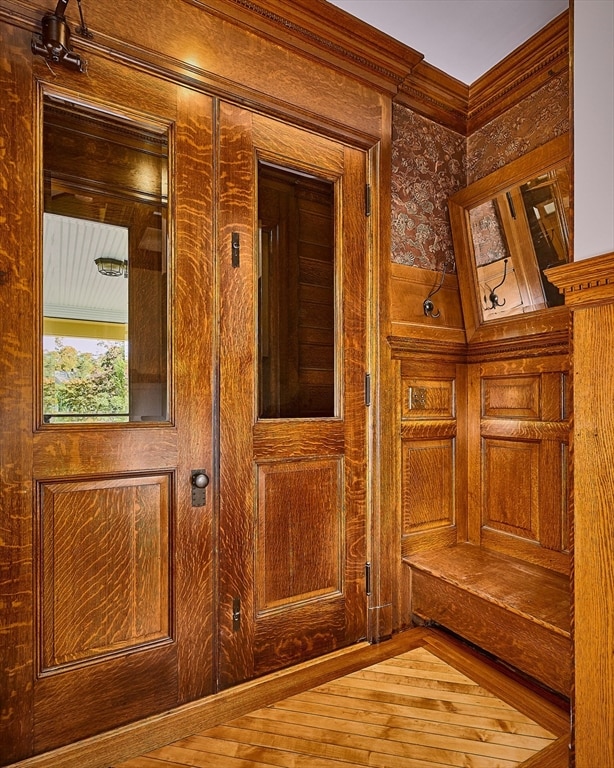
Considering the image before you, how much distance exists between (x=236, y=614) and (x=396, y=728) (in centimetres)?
66

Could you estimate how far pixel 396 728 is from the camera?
1530 millimetres

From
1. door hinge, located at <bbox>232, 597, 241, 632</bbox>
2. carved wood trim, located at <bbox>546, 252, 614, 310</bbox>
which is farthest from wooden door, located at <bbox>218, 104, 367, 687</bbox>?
carved wood trim, located at <bbox>546, 252, 614, 310</bbox>

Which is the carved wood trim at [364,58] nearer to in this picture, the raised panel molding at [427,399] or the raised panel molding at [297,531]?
the raised panel molding at [427,399]

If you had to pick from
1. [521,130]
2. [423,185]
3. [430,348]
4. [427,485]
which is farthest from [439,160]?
[427,485]

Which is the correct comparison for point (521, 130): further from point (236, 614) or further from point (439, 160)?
point (236, 614)

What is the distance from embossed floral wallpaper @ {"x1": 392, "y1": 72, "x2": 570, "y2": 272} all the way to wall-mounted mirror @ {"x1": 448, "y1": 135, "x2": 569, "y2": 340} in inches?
4.5

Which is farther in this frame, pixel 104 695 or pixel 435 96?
pixel 435 96

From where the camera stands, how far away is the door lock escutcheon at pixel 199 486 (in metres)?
1.67

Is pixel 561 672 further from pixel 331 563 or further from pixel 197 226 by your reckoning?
pixel 197 226

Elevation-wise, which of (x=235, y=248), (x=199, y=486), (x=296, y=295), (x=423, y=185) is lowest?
(x=199, y=486)

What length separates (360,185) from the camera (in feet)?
6.85

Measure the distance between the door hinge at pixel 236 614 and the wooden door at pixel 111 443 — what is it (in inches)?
3.7

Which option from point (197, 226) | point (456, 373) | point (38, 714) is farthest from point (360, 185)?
point (38, 714)

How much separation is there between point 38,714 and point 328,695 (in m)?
0.95
